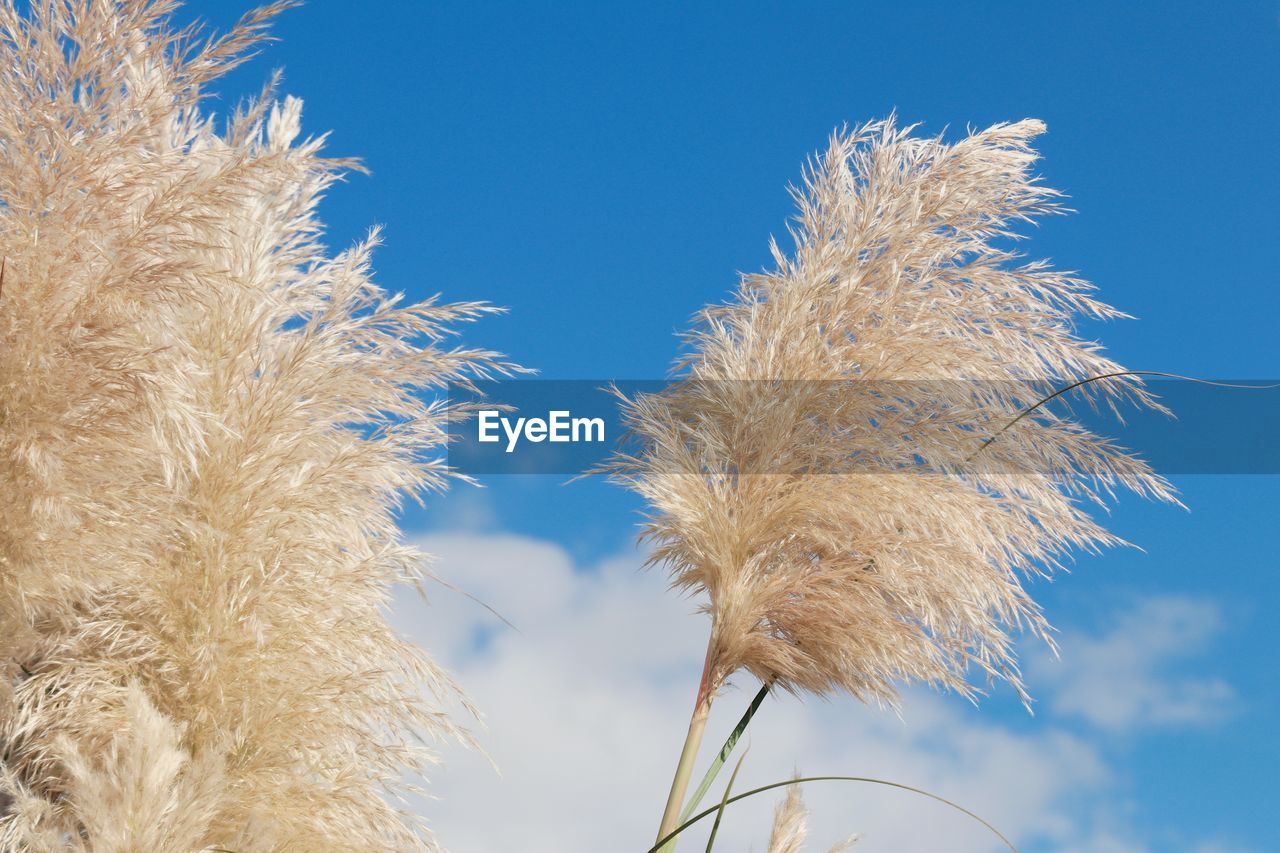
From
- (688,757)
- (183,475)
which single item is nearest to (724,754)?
(688,757)

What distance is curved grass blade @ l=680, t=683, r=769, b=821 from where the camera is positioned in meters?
2.77

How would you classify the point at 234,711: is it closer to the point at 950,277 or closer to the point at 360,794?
the point at 360,794

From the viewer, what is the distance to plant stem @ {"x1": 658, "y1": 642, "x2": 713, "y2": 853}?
269 centimetres

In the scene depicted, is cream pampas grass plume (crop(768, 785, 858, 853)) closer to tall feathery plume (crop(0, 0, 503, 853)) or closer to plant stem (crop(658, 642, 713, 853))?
plant stem (crop(658, 642, 713, 853))

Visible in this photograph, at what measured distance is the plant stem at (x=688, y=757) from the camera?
106 inches

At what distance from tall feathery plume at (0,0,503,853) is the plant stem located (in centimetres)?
56

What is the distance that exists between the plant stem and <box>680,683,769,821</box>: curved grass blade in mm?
47

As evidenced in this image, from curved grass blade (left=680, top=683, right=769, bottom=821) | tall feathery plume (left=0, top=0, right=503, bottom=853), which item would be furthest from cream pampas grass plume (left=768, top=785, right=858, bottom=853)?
tall feathery plume (left=0, top=0, right=503, bottom=853)

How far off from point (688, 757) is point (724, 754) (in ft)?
0.42

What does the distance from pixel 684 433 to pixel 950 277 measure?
2.72ft

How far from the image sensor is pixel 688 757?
2.78 metres

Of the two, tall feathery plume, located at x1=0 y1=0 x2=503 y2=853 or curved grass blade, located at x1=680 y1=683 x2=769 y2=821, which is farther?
curved grass blade, located at x1=680 y1=683 x2=769 y2=821

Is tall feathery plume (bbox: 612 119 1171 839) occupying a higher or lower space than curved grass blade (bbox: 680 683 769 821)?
higher

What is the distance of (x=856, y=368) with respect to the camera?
2.97 meters
